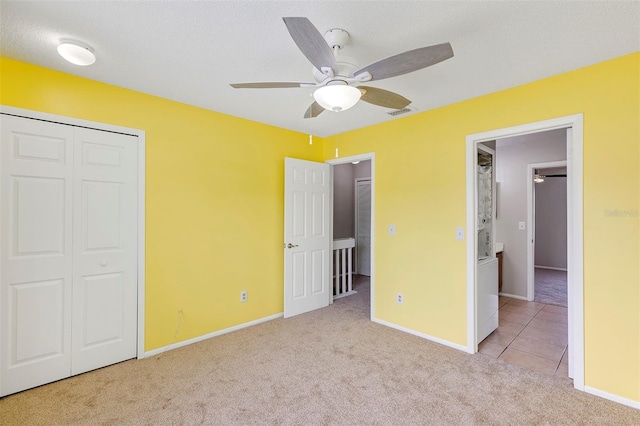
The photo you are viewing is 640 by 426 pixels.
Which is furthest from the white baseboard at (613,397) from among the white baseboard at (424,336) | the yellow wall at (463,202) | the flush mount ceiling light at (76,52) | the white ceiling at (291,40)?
the flush mount ceiling light at (76,52)

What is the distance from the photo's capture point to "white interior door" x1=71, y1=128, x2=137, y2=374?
242 cm

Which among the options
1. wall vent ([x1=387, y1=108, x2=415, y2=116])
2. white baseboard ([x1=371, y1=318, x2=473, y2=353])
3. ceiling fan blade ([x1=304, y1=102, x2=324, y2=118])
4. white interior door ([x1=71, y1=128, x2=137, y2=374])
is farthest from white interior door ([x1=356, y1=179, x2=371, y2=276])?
white interior door ([x1=71, y1=128, x2=137, y2=374])

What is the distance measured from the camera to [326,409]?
2000mm

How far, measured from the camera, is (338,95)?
1671 mm

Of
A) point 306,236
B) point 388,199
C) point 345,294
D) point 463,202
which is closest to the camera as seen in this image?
point 463,202

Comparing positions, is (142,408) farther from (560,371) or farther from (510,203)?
(510,203)

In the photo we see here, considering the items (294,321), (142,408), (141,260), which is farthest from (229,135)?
(142,408)

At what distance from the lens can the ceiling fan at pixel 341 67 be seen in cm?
135

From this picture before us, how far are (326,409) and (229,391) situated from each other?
749 mm

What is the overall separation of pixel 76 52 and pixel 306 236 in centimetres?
281

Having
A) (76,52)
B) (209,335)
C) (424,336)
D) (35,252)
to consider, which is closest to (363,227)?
(424,336)

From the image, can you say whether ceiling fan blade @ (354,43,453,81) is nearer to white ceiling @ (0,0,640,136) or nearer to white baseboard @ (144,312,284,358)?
white ceiling @ (0,0,640,136)

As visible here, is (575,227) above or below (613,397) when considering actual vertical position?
above

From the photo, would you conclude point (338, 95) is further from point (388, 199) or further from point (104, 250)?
point (104, 250)
